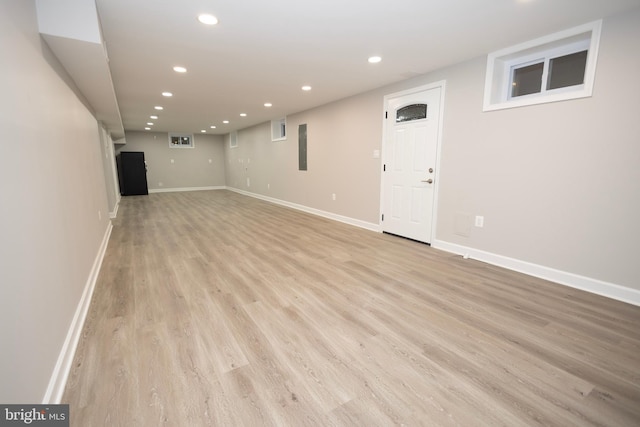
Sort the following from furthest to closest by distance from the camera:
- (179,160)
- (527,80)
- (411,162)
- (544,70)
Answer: (179,160)
(411,162)
(527,80)
(544,70)

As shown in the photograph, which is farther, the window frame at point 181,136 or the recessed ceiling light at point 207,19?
the window frame at point 181,136

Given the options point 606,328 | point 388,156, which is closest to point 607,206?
point 606,328

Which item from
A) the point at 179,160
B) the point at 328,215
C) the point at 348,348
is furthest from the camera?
the point at 179,160

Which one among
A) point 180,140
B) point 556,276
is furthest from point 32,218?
point 180,140

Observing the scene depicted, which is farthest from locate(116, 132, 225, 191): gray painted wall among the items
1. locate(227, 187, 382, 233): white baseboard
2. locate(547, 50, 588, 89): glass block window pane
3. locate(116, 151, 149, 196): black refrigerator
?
locate(547, 50, 588, 89): glass block window pane

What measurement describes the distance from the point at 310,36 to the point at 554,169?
2754 millimetres

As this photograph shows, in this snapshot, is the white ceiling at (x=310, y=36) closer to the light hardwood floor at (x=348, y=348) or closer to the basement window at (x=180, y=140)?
the light hardwood floor at (x=348, y=348)

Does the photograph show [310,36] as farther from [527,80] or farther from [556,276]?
[556,276]

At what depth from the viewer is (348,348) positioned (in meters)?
1.84

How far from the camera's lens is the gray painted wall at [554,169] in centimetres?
239

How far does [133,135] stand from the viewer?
10.7 meters

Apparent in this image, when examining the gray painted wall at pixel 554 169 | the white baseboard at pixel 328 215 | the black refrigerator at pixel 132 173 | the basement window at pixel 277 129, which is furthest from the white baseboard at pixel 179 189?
the gray painted wall at pixel 554 169

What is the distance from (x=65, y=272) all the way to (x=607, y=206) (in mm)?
4396

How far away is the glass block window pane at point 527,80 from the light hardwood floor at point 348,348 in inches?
80.5
